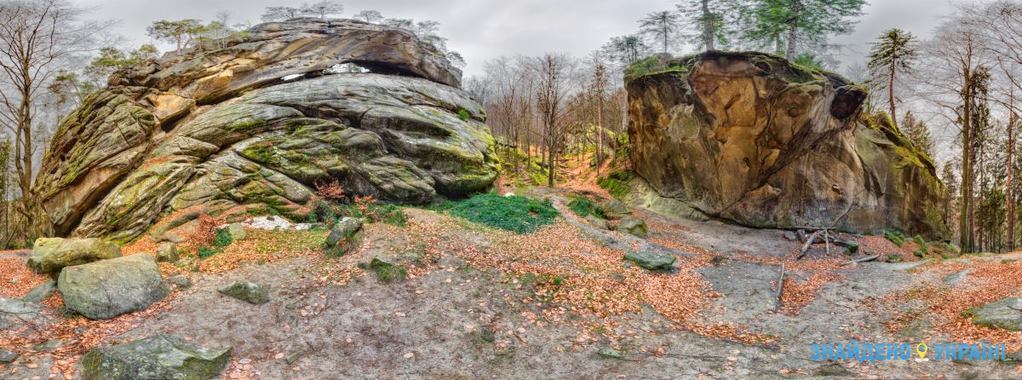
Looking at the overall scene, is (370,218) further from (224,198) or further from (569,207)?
(569,207)

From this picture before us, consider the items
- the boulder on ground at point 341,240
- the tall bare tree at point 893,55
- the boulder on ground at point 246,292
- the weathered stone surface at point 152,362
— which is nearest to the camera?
the weathered stone surface at point 152,362

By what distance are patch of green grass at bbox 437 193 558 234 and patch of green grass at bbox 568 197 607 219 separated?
2.93 meters

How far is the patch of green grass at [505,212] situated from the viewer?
16.1m

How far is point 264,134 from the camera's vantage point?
15953mm

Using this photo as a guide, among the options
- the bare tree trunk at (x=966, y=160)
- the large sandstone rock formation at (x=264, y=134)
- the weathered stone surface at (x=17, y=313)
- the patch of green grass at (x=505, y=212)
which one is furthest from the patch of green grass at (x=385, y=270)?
the bare tree trunk at (x=966, y=160)

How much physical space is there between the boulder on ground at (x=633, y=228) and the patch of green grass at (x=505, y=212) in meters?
3.32

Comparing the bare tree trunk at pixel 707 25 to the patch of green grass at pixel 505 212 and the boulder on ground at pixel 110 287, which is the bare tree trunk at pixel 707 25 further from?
the boulder on ground at pixel 110 287

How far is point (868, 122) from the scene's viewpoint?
950 inches

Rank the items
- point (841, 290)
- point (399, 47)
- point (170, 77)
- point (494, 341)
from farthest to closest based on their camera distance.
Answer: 1. point (399, 47)
2. point (170, 77)
3. point (841, 290)
4. point (494, 341)

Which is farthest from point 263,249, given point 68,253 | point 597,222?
point 597,222

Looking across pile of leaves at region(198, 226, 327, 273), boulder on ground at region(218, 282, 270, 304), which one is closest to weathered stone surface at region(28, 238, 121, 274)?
pile of leaves at region(198, 226, 327, 273)

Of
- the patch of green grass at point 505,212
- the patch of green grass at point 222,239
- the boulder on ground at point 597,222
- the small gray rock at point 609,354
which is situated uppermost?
the patch of green grass at point 505,212

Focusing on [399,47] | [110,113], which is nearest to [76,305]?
[110,113]

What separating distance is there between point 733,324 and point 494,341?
5.86 meters
